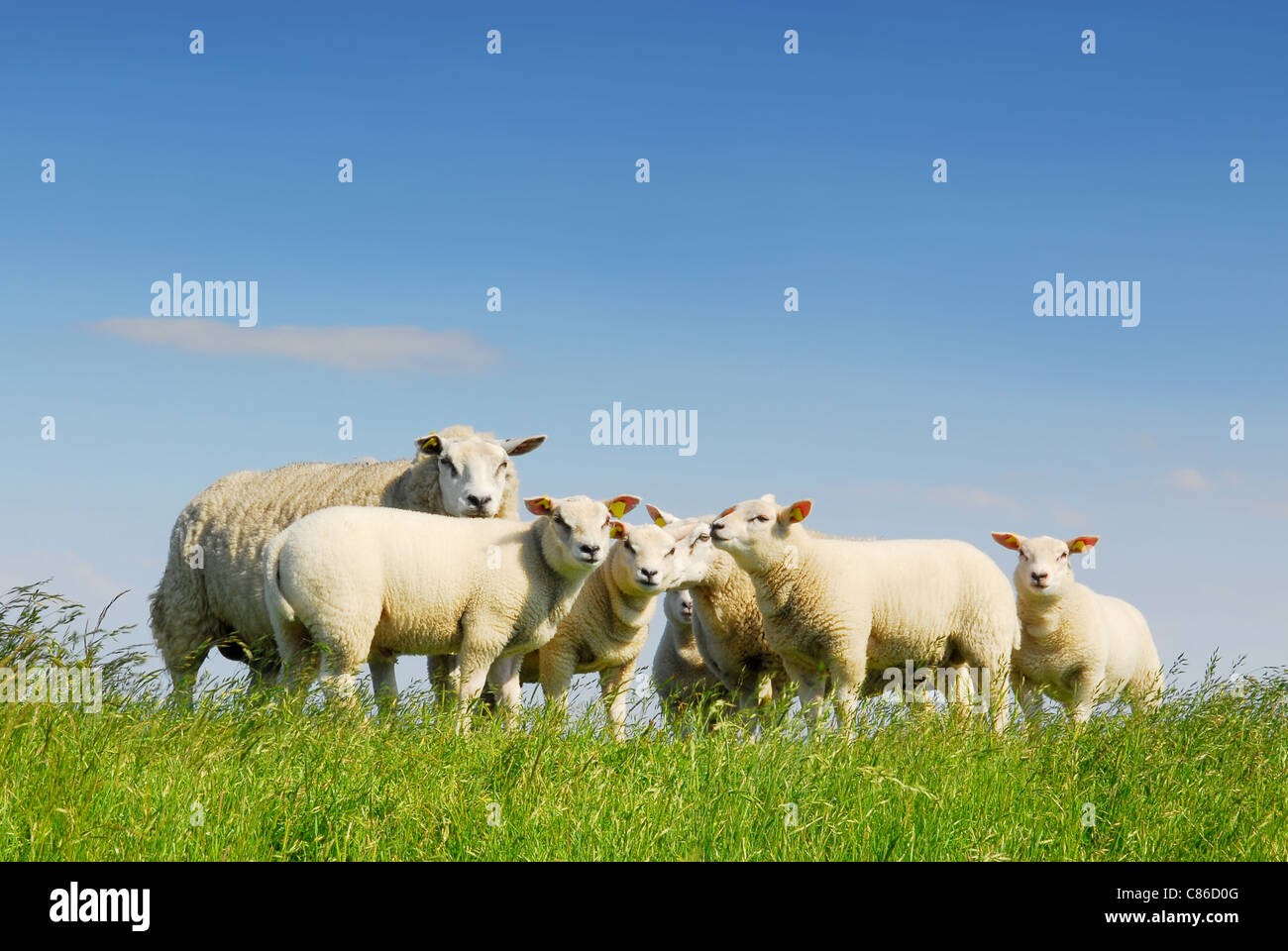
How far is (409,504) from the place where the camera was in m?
11.6

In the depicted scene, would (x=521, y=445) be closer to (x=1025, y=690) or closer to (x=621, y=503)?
(x=621, y=503)

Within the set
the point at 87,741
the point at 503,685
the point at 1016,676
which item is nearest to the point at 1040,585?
the point at 1016,676

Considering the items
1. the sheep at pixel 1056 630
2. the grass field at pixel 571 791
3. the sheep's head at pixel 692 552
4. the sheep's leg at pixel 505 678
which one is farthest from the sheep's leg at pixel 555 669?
the sheep at pixel 1056 630

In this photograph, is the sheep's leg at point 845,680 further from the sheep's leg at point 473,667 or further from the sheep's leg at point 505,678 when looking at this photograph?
the sheep's leg at point 473,667

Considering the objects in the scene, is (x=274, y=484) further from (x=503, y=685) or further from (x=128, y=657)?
(x=128, y=657)

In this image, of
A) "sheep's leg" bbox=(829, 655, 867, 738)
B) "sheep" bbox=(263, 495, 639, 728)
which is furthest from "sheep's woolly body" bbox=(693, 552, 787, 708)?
"sheep" bbox=(263, 495, 639, 728)

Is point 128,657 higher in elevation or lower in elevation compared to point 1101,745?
higher

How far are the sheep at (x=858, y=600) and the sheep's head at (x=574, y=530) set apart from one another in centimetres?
93

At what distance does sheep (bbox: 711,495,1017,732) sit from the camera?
10.0 m

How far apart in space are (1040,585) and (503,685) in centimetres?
489

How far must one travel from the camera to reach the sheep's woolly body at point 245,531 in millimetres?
11764

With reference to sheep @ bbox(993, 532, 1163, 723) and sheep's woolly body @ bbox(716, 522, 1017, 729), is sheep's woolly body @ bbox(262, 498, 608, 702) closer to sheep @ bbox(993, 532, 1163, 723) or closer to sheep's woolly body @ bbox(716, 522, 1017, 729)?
sheep's woolly body @ bbox(716, 522, 1017, 729)

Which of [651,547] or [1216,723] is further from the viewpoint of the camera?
[651,547]

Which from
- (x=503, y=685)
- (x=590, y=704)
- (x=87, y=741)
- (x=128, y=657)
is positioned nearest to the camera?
(x=87, y=741)
